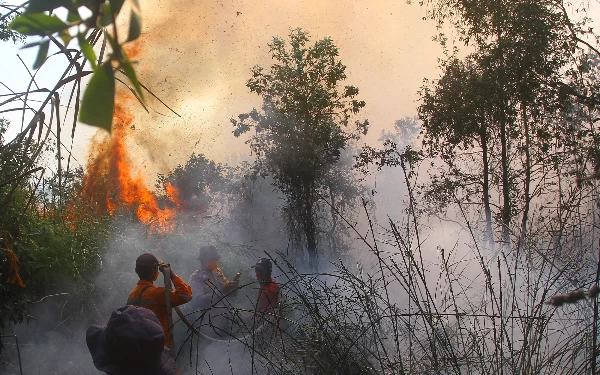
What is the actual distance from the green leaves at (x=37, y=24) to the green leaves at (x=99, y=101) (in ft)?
0.29

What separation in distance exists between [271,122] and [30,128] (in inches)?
639

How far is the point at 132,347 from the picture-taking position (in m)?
2.52

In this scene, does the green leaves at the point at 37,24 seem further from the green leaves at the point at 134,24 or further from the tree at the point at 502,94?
the tree at the point at 502,94

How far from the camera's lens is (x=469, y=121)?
1273 cm

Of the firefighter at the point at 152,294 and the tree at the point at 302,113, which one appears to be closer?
the firefighter at the point at 152,294

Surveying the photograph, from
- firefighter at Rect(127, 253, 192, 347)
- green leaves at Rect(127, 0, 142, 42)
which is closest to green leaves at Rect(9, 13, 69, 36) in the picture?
green leaves at Rect(127, 0, 142, 42)

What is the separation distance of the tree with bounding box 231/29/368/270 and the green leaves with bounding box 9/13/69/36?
1535cm

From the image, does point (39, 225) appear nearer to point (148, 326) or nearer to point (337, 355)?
point (148, 326)

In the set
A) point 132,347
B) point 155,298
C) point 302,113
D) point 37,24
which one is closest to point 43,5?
point 37,24

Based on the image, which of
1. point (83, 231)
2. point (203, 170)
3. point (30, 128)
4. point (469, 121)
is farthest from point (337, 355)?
point (203, 170)

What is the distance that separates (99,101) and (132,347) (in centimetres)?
208

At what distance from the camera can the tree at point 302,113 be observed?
1655 cm

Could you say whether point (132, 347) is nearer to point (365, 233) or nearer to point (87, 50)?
point (87, 50)

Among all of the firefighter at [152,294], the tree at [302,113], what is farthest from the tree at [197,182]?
the firefighter at [152,294]
